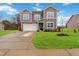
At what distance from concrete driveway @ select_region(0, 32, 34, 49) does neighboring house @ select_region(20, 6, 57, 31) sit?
0.59 ft

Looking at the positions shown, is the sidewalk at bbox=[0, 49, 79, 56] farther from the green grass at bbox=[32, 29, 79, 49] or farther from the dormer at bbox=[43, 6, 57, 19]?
the dormer at bbox=[43, 6, 57, 19]

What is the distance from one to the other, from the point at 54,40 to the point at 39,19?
0.58m

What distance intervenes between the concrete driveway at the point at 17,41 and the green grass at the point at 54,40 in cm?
13

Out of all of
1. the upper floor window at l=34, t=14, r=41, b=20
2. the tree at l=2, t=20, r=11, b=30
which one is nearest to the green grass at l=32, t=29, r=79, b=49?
the upper floor window at l=34, t=14, r=41, b=20

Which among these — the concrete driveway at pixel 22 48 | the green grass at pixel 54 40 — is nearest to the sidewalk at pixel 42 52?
the concrete driveway at pixel 22 48

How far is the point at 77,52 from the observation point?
4691 mm

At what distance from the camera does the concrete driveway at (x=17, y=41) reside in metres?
5.04

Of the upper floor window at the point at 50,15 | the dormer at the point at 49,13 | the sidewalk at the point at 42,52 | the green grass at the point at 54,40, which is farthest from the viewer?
the upper floor window at the point at 50,15

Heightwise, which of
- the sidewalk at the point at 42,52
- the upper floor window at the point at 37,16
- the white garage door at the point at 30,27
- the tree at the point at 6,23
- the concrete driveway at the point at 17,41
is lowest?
the sidewalk at the point at 42,52

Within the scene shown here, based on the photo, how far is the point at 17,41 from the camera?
5164 millimetres

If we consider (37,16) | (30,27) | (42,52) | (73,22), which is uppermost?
(37,16)

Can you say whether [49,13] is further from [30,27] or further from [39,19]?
[30,27]

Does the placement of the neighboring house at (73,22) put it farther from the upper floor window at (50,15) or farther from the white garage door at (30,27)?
the white garage door at (30,27)

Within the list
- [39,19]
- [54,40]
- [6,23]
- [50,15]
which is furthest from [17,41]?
[50,15]
